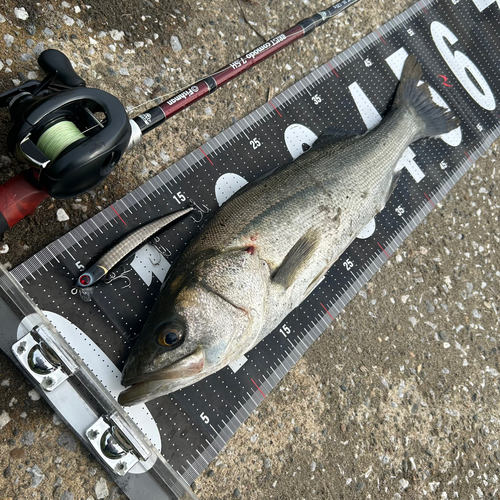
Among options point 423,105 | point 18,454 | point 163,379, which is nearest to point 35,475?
point 18,454

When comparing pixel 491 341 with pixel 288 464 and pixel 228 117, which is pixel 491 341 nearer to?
pixel 288 464

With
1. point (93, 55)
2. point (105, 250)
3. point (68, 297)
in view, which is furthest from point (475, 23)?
point (68, 297)

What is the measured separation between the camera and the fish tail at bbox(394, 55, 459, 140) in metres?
3.21

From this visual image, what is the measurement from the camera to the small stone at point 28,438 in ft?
6.37

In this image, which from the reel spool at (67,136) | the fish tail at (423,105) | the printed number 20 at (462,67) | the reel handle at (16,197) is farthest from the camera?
the printed number 20 at (462,67)

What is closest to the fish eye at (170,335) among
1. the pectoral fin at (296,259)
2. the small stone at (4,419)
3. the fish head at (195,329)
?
the fish head at (195,329)

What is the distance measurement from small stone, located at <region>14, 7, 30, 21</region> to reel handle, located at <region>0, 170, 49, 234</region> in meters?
1.12

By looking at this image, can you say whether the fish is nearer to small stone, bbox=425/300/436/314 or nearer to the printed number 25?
the printed number 25

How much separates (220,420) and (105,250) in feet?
3.79

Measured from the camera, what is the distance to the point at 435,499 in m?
2.89

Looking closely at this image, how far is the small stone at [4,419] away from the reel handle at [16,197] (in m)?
0.87

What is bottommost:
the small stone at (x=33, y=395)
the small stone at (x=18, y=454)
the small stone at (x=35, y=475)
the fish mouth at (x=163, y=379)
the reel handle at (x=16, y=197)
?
the small stone at (x=35, y=475)

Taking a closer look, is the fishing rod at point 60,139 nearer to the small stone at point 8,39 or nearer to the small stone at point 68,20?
the small stone at point 8,39

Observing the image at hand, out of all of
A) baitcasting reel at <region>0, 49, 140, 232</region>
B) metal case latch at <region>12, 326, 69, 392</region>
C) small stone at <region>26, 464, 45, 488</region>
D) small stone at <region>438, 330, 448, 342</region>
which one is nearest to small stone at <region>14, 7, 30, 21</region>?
baitcasting reel at <region>0, 49, 140, 232</region>
